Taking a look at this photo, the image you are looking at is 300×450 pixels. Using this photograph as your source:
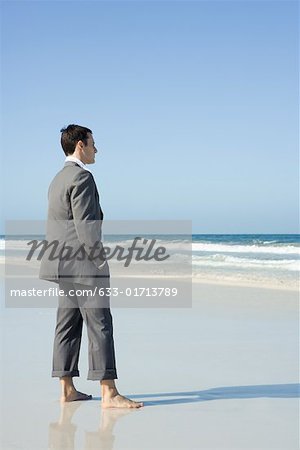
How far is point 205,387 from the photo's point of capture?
470cm

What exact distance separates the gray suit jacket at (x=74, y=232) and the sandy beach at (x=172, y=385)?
76 cm

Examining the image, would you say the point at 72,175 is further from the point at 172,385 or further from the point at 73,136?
the point at 172,385

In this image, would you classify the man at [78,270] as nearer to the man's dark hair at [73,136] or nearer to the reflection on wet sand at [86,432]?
the man's dark hair at [73,136]

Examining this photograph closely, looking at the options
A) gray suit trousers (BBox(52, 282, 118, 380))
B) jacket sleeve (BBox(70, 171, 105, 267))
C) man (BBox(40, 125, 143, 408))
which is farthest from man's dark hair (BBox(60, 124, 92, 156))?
→ gray suit trousers (BBox(52, 282, 118, 380))

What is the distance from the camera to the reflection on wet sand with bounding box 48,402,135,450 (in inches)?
136

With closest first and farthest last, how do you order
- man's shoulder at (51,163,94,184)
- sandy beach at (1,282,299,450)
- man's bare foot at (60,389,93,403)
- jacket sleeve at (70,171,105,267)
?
sandy beach at (1,282,299,450)
jacket sleeve at (70,171,105,267)
man's shoulder at (51,163,94,184)
man's bare foot at (60,389,93,403)

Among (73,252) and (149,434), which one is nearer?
(149,434)

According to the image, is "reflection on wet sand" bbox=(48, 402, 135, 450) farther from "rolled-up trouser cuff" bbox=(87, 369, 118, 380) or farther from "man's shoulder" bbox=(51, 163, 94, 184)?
"man's shoulder" bbox=(51, 163, 94, 184)

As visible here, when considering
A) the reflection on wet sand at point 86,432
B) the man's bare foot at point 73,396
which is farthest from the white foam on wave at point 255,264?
the reflection on wet sand at point 86,432

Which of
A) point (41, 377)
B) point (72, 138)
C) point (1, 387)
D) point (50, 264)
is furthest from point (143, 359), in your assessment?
point (72, 138)

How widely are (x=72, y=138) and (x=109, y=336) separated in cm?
116

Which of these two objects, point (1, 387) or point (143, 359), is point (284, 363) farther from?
point (1, 387)

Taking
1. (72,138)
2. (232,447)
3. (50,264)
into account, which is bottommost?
(232,447)

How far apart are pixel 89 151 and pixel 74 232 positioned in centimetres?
52
